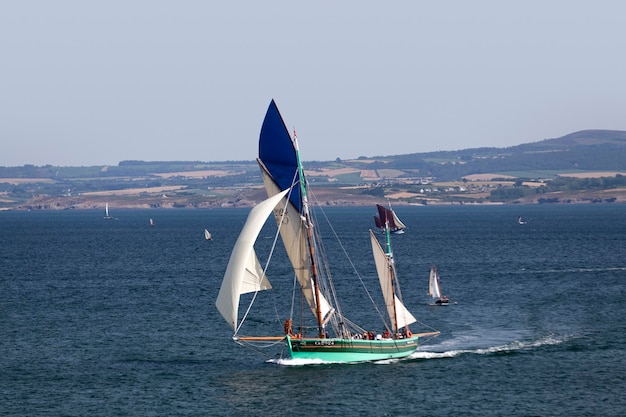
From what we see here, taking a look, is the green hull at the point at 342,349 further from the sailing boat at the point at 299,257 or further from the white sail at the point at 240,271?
the white sail at the point at 240,271

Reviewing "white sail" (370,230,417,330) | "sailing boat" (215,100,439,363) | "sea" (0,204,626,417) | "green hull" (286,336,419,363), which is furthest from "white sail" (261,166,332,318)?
"sea" (0,204,626,417)

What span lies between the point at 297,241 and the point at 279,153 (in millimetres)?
6229

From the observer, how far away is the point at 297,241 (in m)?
77.3

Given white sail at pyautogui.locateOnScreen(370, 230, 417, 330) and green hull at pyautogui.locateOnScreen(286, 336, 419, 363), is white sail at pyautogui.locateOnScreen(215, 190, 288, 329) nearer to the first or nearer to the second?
green hull at pyautogui.locateOnScreen(286, 336, 419, 363)

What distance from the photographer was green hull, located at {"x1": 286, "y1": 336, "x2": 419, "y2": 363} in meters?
75.1

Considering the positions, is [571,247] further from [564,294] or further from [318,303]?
[318,303]

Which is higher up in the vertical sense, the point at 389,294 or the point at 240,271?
the point at 240,271

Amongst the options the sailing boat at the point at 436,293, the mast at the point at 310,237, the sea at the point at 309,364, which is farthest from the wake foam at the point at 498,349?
the sailing boat at the point at 436,293

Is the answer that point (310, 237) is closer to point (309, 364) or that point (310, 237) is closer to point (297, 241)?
point (297, 241)

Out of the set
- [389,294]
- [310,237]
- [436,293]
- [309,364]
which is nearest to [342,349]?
[309,364]

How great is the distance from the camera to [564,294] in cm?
11756

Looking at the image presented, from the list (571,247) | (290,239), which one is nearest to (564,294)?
(290,239)

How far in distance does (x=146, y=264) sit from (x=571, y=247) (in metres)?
75.1

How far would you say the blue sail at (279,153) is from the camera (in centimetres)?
7562
